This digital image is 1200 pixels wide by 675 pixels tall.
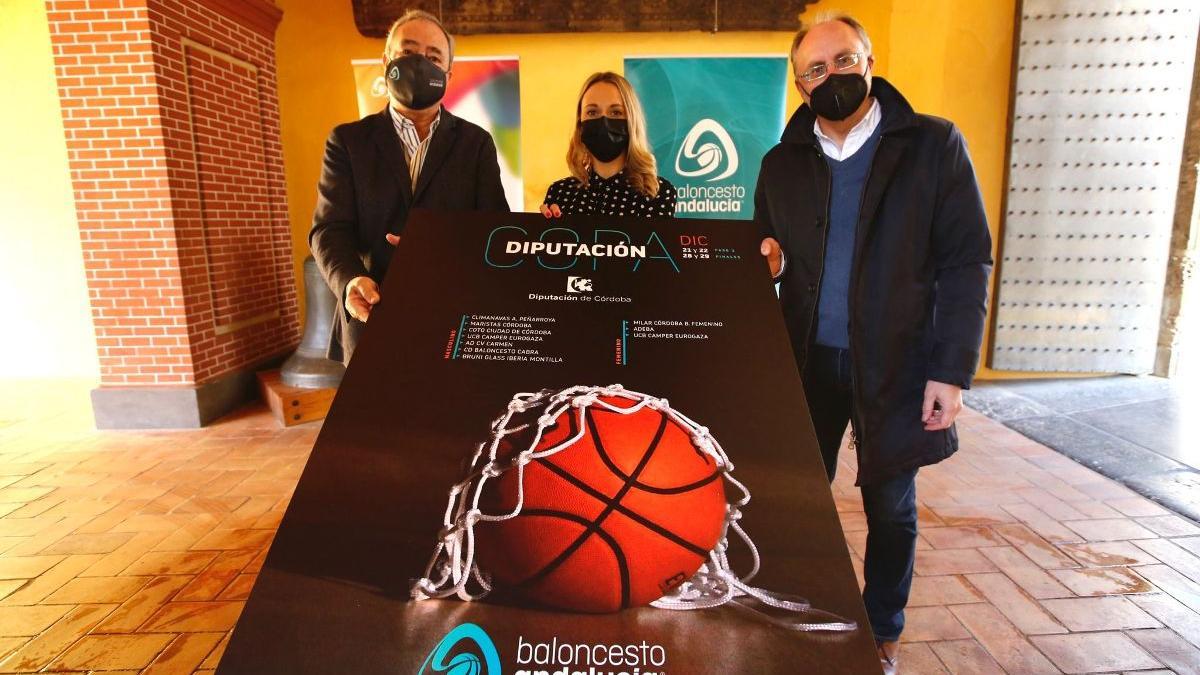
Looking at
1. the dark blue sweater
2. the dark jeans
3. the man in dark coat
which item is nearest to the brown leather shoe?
the dark jeans

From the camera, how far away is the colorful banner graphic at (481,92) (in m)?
4.93

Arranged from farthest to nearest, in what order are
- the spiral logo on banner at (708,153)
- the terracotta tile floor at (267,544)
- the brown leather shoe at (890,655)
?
the spiral logo on banner at (708,153) < the terracotta tile floor at (267,544) < the brown leather shoe at (890,655)

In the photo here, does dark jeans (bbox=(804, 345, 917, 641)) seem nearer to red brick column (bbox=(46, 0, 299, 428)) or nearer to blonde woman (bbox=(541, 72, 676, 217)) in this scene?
blonde woman (bbox=(541, 72, 676, 217))

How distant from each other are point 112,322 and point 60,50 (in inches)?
64.0

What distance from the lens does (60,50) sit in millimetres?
3854

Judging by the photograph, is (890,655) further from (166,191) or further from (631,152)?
(166,191)

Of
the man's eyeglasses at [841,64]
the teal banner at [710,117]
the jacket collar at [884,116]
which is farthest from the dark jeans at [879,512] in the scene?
the teal banner at [710,117]

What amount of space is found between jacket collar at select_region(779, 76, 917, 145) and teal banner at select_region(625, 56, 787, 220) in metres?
3.31

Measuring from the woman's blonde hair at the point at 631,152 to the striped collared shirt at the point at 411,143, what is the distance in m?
0.52

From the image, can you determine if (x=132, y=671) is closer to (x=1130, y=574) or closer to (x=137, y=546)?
(x=137, y=546)

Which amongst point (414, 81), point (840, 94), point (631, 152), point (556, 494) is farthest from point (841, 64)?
point (556, 494)

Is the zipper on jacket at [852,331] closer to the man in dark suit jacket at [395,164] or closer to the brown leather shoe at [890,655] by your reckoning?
the brown leather shoe at [890,655]

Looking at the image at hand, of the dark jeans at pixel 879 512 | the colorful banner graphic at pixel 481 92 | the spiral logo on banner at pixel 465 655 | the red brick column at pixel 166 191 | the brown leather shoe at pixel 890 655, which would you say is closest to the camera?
the spiral logo on banner at pixel 465 655

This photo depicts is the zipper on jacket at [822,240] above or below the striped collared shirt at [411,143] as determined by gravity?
below
